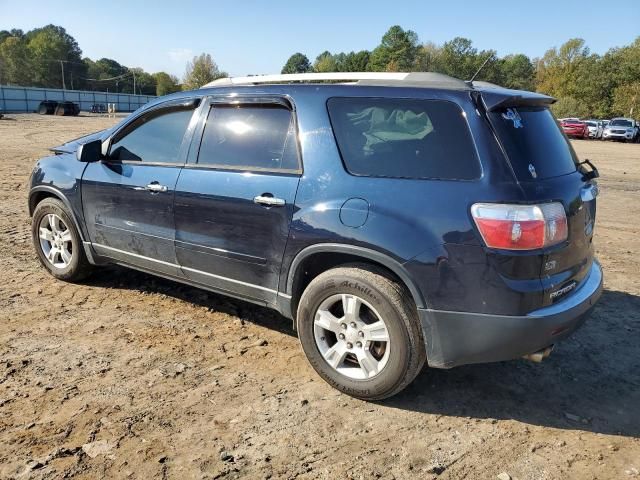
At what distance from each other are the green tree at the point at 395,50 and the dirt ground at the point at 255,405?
92114 millimetres

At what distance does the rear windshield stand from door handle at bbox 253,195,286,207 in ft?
4.46

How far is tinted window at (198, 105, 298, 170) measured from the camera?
11.4ft

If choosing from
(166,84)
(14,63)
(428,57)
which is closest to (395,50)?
(428,57)

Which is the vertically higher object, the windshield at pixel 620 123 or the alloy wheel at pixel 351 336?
the windshield at pixel 620 123

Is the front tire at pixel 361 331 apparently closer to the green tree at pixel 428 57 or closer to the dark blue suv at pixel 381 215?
the dark blue suv at pixel 381 215

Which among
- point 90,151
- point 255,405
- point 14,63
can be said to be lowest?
point 255,405

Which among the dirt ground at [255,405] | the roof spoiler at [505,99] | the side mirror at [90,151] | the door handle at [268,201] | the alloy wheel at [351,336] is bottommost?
the dirt ground at [255,405]

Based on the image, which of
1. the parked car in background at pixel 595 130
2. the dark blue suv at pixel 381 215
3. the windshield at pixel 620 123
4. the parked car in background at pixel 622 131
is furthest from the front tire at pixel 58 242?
the parked car in background at pixel 595 130

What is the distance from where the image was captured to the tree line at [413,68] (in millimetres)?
60031

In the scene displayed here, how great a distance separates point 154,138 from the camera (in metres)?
4.25

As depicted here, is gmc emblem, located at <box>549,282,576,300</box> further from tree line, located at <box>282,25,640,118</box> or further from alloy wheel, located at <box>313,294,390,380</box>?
tree line, located at <box>282,25,640,118</box>

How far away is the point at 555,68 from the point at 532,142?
3162 inches

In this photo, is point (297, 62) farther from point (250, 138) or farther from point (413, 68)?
point (250, 138)

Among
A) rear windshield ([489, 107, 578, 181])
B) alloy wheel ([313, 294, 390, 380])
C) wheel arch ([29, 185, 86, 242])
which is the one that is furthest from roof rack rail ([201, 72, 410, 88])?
wheel arch ([29, 185, 86, 242])
